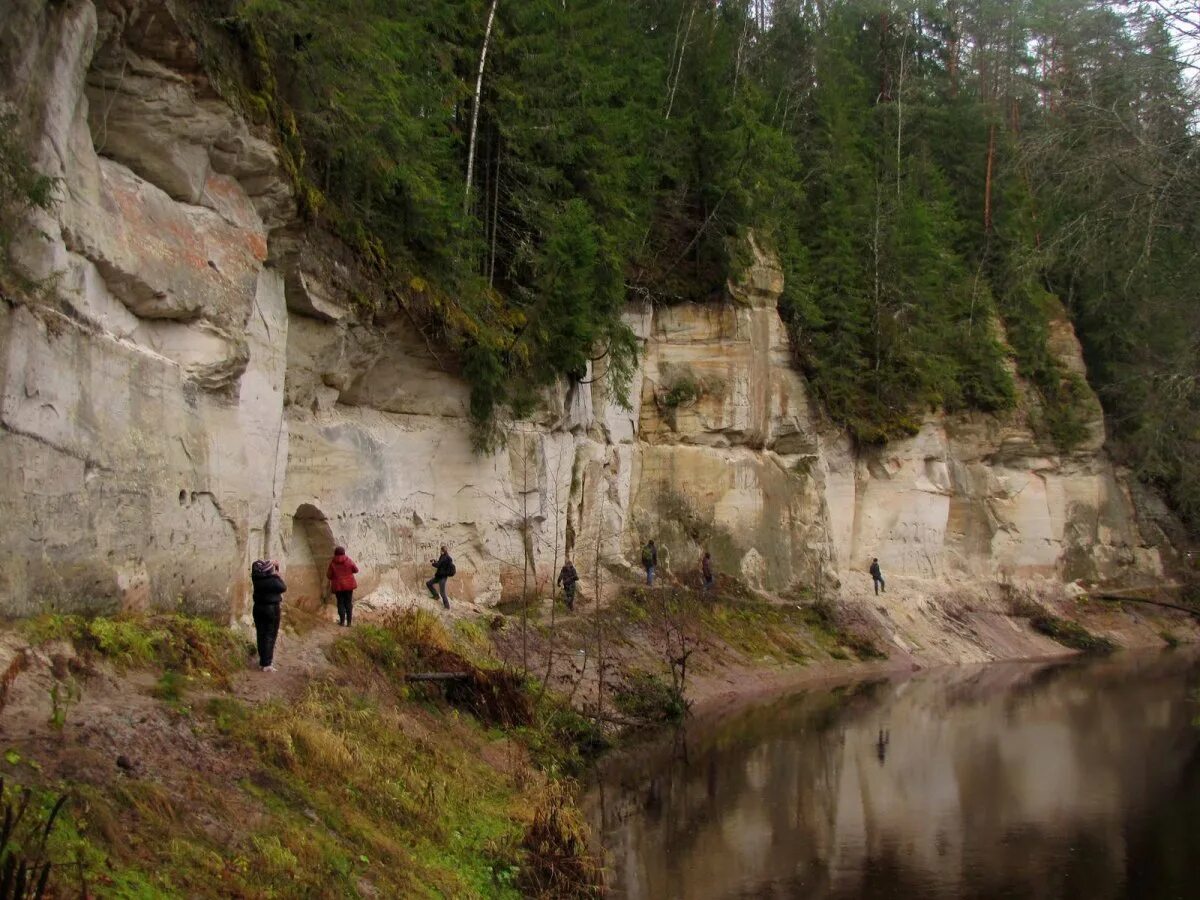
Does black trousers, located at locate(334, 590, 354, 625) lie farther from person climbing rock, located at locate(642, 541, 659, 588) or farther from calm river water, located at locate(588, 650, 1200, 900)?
person climbing rock, located at locate(642, 541, 659, 588)

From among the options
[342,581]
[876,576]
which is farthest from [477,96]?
[876,576]

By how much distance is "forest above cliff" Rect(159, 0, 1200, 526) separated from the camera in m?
13.5

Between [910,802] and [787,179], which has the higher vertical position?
[787,179]

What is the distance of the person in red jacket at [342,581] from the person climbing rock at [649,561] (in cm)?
1180

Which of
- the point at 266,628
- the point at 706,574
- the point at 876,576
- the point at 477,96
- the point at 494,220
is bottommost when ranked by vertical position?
the point at 876,576

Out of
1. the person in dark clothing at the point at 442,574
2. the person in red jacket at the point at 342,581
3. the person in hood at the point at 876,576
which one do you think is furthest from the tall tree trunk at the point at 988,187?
the person in red jacket at the point at 342,581

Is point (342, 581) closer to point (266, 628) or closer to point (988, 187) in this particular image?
point (266, 628)

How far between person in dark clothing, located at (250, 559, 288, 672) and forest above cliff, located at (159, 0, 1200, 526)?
6398 millimetres

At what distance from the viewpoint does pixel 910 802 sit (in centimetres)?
1670

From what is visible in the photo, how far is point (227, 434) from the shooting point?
49.1 feet

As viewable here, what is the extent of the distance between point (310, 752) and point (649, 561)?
17.9m

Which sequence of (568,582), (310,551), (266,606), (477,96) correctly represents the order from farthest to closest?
(477,96), (568,582), (310,551), (266,606)

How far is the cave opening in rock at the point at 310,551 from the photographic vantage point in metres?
18.3

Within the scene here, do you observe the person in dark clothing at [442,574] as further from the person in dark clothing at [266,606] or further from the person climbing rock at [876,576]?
the person climbing rock at [876,576]
